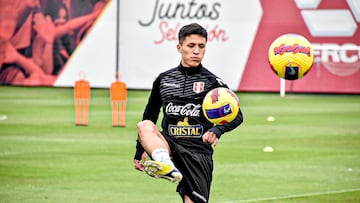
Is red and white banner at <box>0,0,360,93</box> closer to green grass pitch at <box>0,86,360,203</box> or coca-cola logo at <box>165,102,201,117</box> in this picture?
green grass pitch at <box>0,86,360,203</box>

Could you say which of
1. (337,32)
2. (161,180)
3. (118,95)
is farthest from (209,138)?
(337,32)

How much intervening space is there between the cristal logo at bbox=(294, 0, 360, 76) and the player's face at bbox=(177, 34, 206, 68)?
26462mm

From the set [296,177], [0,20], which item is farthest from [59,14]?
[296,177]

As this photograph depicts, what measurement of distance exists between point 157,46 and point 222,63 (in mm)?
3054

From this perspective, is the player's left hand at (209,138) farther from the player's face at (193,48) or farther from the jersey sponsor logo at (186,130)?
the player's face at (193,48)

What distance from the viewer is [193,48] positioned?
8984mm

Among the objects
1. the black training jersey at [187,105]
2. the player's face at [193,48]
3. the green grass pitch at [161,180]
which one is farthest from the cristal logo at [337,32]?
the player's face at [193,48]

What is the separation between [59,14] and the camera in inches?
1619

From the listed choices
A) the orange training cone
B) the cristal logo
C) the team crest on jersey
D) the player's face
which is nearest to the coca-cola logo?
the team crest on jersey

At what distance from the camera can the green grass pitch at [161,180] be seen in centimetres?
Answer: 1306

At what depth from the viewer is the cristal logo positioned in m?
35.2

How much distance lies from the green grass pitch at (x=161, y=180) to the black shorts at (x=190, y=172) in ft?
11.5

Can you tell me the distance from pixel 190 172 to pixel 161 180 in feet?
18.8

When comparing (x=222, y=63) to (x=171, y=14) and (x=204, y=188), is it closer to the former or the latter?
(x=171, y=14)
